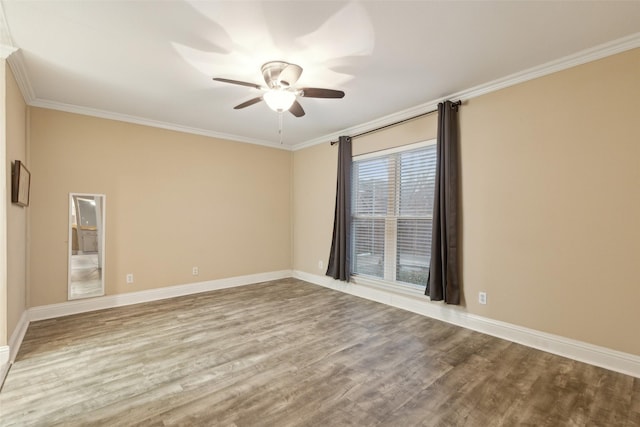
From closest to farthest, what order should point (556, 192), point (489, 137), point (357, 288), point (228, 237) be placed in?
point (556, 192), point (489, 137), point (357, 288), point (228, 237)

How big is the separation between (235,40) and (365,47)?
1.05m

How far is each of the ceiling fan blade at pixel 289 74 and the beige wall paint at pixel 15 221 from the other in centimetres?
231

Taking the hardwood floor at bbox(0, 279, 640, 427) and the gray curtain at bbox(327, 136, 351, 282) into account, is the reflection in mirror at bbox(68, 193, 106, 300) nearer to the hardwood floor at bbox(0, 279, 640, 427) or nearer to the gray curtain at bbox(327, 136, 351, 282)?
the hardwood floor at bbox(0, 279, 640, 427)

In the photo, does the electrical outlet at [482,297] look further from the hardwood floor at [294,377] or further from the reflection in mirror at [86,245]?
the reflection in mirror at [86,245]

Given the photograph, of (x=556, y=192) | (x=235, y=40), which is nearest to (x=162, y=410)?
(x=235, y=40)

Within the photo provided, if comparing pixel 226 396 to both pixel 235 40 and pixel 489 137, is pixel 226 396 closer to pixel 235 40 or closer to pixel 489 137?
pixel 235 40

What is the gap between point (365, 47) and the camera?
2463mm

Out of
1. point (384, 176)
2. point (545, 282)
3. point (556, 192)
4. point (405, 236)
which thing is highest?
point (384, 176)

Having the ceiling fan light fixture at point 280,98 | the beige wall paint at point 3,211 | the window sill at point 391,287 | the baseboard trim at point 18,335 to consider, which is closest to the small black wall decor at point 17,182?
the beige wall paint at point 3,211

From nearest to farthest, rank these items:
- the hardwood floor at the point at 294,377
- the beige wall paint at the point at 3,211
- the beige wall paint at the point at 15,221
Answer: the hardwood floor at the point at 294,377, the beige wall paint at the point at 3,211, the beige wall paint at the point at 15,221

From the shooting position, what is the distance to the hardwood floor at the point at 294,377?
73.6 inches

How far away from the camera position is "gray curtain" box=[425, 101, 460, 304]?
3.39 meters

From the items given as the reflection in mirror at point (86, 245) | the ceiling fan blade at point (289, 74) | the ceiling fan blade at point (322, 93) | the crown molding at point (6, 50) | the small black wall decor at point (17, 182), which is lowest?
the reflection in mirror at point (86, 245)

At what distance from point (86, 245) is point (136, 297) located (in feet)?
3.12
